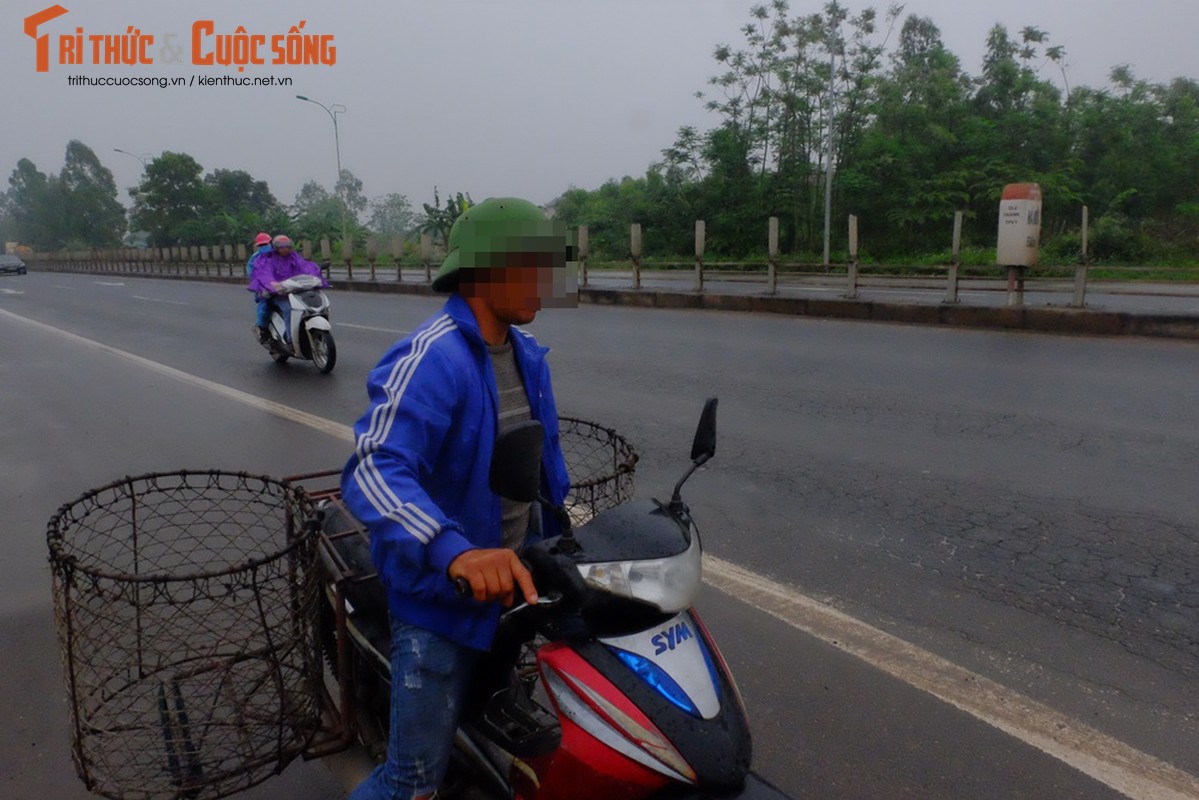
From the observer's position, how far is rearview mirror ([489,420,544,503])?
1.61 m

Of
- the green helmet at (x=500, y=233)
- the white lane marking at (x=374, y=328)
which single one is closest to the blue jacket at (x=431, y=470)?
the green helmet at (x=500, y=233)

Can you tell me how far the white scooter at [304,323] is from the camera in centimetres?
995

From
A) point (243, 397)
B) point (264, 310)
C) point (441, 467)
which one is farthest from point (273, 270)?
point (441, 467)

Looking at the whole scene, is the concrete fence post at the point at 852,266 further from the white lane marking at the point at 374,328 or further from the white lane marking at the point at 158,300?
the white lane marking at the point at 158,300

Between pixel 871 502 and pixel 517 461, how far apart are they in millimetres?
3726

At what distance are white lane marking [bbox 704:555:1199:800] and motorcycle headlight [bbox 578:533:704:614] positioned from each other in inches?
65.9

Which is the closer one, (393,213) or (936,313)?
(936,313)

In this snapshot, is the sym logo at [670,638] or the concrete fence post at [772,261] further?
the concrete fence post at [772,261]

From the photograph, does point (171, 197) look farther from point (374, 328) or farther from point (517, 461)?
point (517, 461)

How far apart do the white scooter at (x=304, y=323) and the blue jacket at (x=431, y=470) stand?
327 inches

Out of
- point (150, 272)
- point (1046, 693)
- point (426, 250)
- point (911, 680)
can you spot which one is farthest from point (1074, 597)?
point (150, 272)

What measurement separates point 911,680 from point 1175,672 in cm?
93

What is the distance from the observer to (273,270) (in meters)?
10.6

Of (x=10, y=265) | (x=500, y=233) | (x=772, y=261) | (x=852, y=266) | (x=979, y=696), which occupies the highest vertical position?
(x=10, y=265)
